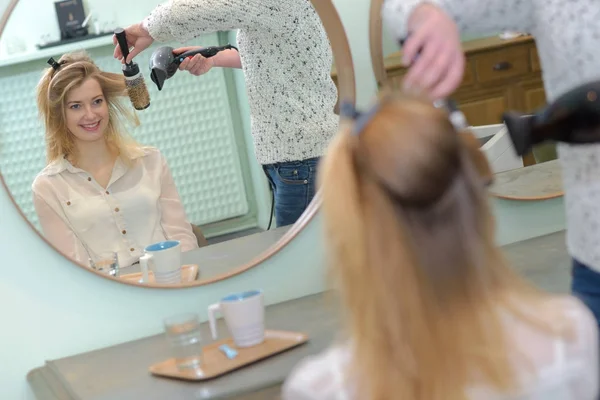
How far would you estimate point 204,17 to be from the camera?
1.61 m

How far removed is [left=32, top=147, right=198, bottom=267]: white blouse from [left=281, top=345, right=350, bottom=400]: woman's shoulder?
69 cm

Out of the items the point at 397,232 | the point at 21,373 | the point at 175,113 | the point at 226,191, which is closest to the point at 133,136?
the point at 175,113

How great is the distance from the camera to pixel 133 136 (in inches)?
61.2

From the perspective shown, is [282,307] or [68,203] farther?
[282,307]

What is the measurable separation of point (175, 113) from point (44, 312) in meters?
0.40

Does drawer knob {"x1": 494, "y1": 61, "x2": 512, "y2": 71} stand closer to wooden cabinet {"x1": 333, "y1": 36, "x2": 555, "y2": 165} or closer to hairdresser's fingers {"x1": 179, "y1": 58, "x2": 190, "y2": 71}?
wooden cabinet {"x1": 333, "y1": 36, "x2": 555, "y2": 165}

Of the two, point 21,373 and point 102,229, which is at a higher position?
point 102,229

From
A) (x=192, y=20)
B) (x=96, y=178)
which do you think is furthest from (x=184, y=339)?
(x=192, y=20)

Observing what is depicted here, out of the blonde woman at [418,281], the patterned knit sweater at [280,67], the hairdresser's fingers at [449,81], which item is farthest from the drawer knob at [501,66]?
the blonde woman at [418,281]

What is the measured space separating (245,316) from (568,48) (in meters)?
0.62

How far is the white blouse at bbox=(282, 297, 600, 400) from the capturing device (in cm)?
95

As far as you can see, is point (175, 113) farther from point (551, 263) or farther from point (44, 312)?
point (551, 263)

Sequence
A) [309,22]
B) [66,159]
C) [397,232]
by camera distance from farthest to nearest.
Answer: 1. [309,22]
2. [66,159]
3. [397,232]

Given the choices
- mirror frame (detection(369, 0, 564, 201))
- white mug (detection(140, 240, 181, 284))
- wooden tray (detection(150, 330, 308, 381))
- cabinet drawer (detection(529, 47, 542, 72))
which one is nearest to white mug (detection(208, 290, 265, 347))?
wooden tray (detection(150, 330, 308, 381))
